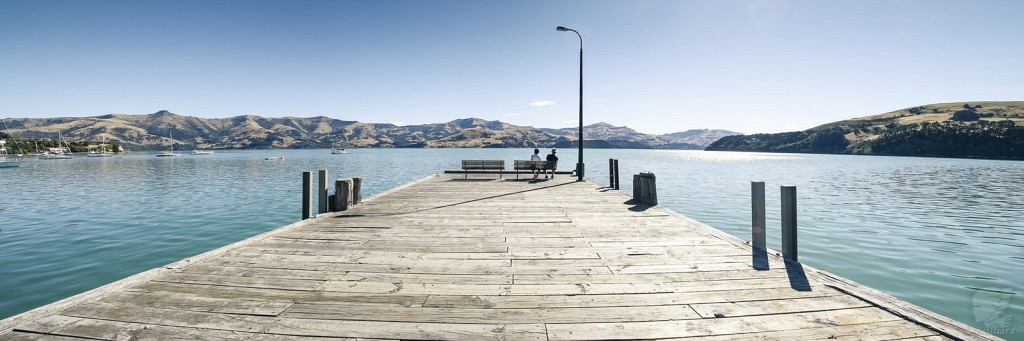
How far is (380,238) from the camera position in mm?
6809

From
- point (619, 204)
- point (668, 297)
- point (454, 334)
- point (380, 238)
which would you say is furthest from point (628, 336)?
point (619, 204)

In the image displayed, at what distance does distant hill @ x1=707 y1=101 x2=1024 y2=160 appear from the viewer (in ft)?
332

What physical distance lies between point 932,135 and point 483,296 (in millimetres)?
172504

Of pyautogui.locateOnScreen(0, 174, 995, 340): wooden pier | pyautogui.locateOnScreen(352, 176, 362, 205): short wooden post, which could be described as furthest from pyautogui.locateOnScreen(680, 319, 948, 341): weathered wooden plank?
pyautogui.locateOnScreen(352, 176, 362, 205): short wooden post

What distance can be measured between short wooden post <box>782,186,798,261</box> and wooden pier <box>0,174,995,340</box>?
0.22m

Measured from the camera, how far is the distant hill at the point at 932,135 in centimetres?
10125

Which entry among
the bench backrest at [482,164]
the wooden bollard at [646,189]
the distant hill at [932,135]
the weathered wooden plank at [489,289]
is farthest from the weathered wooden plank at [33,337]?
the distant hill at [932,135]

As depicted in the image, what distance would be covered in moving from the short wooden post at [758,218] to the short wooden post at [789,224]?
301mm

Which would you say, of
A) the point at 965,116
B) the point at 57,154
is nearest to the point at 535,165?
the point at 57,154

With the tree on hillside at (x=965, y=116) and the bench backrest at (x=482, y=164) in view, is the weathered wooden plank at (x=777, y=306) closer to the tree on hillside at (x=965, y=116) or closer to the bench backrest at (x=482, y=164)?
the bench backrest at (x=482, y=164)

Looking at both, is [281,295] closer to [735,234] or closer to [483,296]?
[483,296]

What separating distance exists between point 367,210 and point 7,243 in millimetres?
11639

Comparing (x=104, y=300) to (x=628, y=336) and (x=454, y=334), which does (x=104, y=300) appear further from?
(x=628, y=336)

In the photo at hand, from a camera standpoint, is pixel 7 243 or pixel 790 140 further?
pixel 790 140
